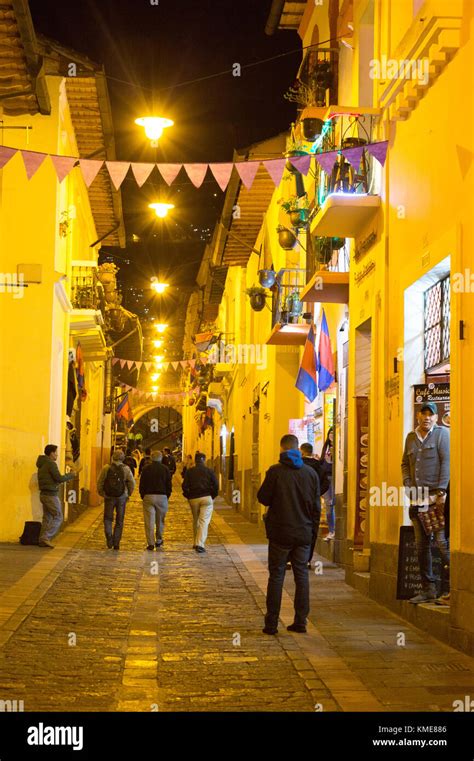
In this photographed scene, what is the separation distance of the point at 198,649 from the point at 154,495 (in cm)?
961

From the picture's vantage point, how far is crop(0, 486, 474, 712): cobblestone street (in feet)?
23.6

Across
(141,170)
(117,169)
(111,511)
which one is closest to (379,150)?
(141,170)

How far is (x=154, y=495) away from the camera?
18562 millimetres

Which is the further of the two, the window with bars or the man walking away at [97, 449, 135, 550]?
the man walking away at [97, 449, 135, 550]

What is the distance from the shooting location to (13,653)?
8.67m

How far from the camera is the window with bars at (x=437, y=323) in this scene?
10.6 m

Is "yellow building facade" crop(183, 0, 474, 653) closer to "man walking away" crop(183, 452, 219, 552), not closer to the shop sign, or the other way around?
the shop sign

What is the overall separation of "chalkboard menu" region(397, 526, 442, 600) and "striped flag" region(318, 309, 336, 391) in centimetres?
678

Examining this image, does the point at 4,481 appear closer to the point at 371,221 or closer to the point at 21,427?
the point at 21,427

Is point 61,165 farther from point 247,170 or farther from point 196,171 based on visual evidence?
point 247,170

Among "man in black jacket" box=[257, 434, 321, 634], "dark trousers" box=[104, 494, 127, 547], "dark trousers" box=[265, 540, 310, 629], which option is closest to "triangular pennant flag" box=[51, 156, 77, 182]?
"man in black jacket" box=[257, 434, 321, 634]

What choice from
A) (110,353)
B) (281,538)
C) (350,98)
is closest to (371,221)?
(350,98)

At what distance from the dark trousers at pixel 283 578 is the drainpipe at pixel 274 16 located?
11866mm
